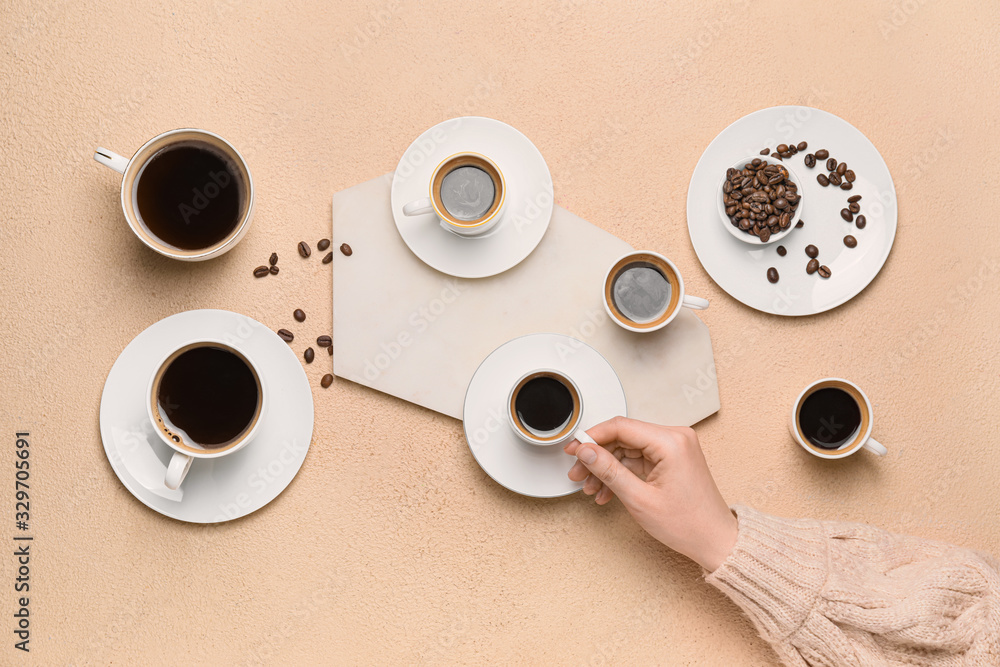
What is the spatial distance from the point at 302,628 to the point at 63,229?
96 cm

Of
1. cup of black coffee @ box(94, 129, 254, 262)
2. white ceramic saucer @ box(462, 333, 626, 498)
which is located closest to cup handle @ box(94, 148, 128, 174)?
cup of black coffee @ box(94, 129, 254, 262)

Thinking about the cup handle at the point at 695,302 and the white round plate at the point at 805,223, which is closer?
the cup handle at the point at 695,302

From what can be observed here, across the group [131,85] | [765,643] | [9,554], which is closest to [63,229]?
[131,85]

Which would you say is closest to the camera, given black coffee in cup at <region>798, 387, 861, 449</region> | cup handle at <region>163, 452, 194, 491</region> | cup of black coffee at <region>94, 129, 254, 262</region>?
cup handle at <region>163, 452, 194, 491</region>

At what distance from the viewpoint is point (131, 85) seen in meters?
1.37

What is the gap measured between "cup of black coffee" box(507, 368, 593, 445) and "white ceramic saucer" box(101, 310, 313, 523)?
429mm

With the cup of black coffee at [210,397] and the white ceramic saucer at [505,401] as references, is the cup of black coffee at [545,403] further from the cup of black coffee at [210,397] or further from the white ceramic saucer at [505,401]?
the cup of black coffee at [210,397]

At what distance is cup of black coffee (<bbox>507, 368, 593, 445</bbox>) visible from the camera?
1.25 m

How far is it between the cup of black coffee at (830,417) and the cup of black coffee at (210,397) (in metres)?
1.09

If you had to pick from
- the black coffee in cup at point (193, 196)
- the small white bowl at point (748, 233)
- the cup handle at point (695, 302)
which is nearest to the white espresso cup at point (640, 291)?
the cup handle at point (695, 302)

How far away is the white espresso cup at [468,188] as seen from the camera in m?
1.28

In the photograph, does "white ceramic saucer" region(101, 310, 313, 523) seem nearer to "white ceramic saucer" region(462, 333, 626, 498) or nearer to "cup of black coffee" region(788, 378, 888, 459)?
"white ceramic saucer" region(462, 333, 626, 498)

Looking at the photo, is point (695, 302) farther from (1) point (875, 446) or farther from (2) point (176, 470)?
(2) point (176, 470)

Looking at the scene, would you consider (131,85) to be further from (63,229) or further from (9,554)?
(9,554)
